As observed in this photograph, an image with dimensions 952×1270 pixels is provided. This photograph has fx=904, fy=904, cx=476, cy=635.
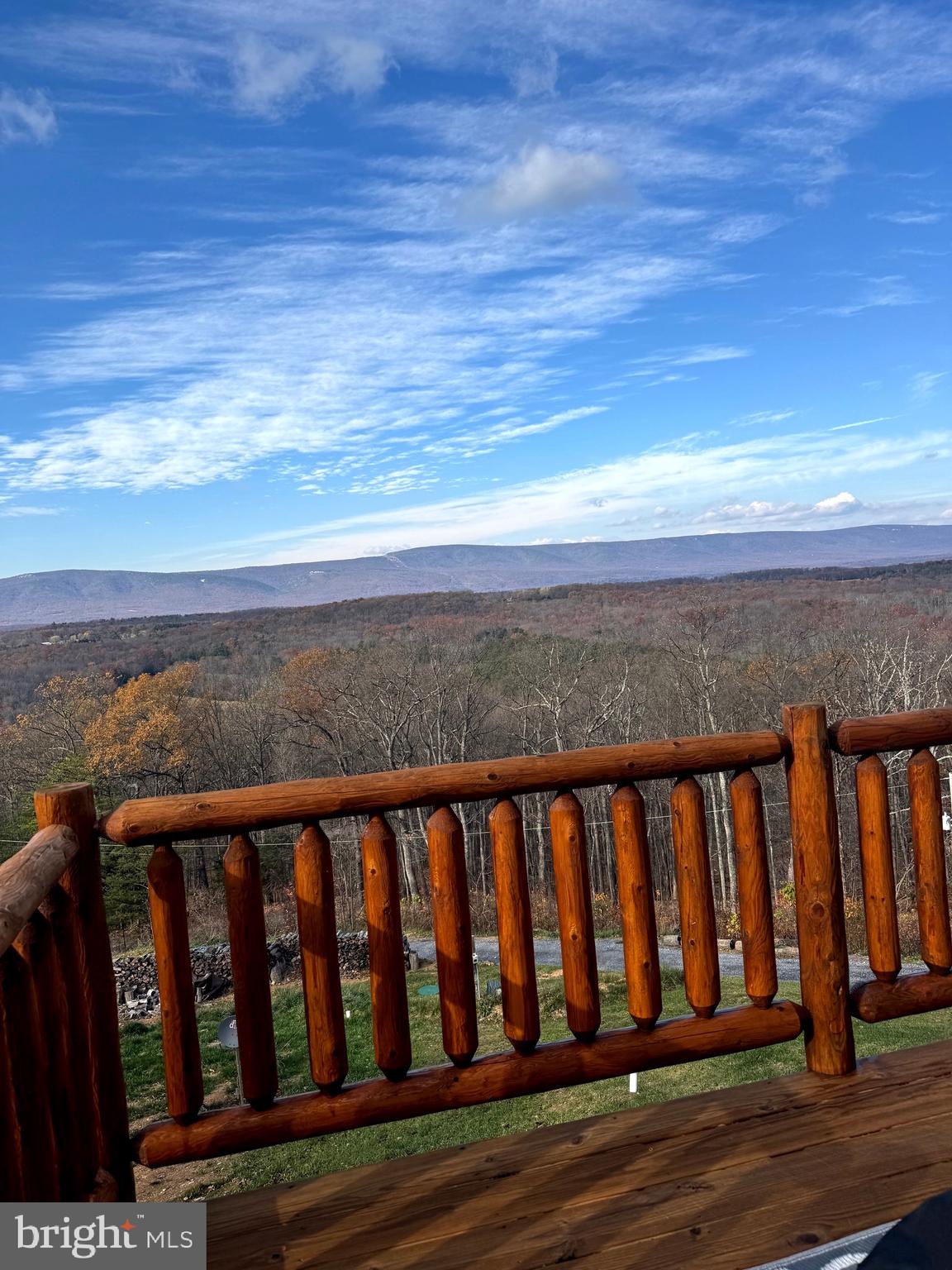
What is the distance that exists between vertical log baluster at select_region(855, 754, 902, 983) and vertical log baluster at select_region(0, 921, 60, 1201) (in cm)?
179

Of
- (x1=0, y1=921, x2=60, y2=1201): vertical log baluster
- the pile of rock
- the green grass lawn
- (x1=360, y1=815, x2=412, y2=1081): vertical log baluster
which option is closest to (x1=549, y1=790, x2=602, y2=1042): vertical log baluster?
(x1=360, y1=815, x2=412, y2=1081): vertical log baluster

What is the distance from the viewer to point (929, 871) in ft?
7.23

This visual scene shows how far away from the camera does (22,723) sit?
1293 inches

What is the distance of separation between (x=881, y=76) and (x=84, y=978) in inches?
572

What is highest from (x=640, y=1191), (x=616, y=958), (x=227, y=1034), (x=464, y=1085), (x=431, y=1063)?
(x=464, y=1085)

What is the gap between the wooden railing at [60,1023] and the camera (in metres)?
1.17

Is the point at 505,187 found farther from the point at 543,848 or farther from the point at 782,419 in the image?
the point at 782,419

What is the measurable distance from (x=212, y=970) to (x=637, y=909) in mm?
18795

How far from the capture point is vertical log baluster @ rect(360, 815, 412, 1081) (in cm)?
188

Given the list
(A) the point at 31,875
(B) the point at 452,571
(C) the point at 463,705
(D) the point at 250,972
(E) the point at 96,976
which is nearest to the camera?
(A) the point at 31,875

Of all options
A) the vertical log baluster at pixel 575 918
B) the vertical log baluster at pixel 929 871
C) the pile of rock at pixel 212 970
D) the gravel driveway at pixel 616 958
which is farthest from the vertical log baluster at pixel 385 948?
the pile of rock at pixel 212 970

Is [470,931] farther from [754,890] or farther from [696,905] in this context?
[754,890]

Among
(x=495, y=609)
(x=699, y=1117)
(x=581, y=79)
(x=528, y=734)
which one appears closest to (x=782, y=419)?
(x=495, y=609)

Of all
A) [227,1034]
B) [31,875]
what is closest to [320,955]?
[31,875]
